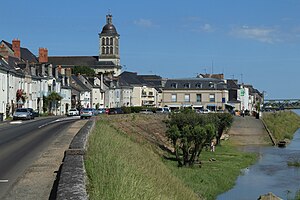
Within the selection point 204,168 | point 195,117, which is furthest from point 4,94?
point 204,168

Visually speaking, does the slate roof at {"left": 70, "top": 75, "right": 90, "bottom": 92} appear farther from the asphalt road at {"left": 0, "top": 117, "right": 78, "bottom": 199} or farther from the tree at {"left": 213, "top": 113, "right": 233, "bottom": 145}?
the asphalt road at {"left": 0, "top": 117, "right": 78, "bottom": 199}

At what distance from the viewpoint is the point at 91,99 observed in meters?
105

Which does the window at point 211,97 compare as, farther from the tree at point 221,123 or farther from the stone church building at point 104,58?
the stone church building at point 104,58

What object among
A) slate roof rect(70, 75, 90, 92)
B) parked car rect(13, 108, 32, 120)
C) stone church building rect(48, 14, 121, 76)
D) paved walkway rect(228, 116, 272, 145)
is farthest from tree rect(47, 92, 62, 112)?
stone church building rect(48, 14, 121, 76)

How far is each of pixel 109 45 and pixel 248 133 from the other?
4418 inches

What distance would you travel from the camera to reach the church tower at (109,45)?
180562 mm

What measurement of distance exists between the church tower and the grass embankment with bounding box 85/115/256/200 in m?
115

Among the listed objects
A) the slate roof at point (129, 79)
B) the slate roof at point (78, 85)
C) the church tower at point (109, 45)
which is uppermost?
the church tower at point (109, 45)

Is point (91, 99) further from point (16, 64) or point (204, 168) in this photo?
point (204, 168)

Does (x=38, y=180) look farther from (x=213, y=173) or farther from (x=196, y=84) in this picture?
(x=196, y=84)

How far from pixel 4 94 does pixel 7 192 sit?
165ft

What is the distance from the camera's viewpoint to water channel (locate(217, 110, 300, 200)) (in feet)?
102

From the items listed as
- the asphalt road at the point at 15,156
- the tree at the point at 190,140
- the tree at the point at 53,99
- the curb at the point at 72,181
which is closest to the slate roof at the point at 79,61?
the tree at the point at 53,99

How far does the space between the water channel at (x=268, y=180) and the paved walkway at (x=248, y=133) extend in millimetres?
17139
